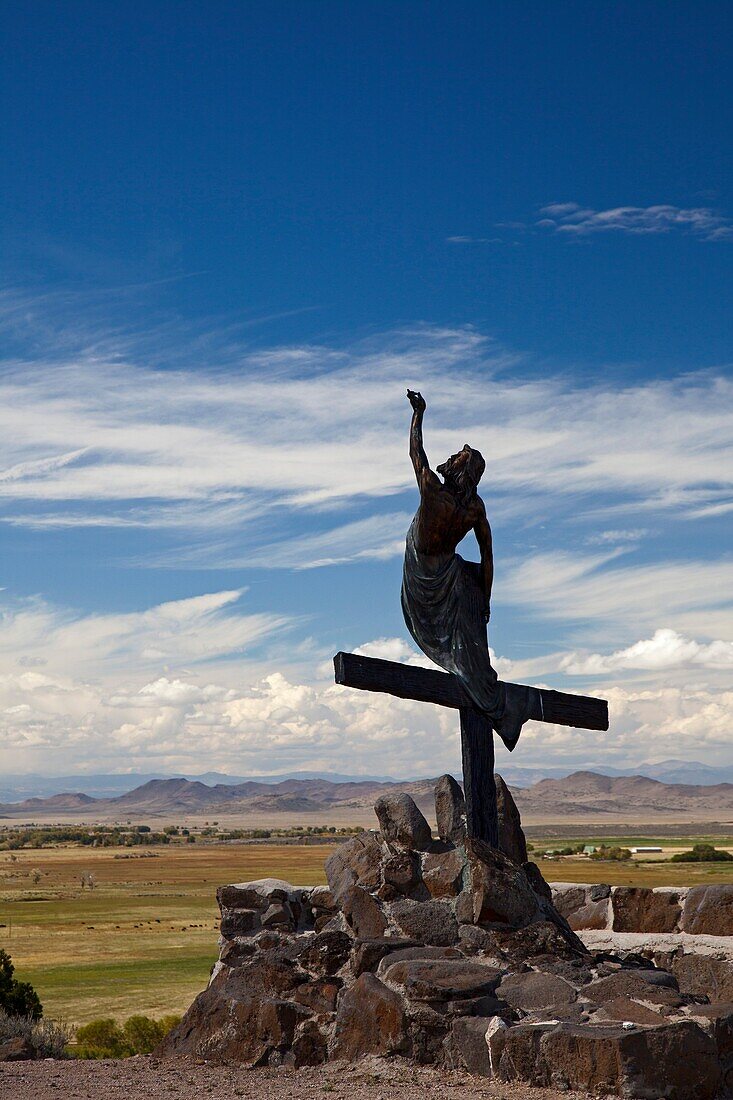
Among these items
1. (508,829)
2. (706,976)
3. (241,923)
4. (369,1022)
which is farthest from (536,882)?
(241,923)

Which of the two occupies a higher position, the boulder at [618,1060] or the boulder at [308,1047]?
the boulder at [618,1060]

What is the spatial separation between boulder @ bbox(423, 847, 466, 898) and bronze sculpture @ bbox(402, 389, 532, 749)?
1129 mm

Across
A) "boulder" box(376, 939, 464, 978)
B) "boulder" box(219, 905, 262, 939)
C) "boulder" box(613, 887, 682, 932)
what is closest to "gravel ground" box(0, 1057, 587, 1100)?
"boulder" box(376, 939, 464, 978)

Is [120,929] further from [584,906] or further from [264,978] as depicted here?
[264,978]

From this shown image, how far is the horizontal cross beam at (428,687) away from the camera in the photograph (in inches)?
336

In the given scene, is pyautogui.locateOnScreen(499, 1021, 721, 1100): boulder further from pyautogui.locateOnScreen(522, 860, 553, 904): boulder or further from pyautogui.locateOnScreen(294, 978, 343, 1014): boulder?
pyautogui.locateOnScreen(522, 860, 553, 904): boulder

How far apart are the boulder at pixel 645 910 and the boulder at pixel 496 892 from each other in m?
1.58

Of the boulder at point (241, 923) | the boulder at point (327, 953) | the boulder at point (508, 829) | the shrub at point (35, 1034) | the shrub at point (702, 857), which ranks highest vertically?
the boulder at point (508, 829)

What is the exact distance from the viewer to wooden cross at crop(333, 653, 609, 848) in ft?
28.1

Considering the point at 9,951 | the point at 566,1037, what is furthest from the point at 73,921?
the point at 566,1037

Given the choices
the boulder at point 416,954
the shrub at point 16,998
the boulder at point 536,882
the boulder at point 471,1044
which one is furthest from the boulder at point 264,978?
the shrub at point 16,998

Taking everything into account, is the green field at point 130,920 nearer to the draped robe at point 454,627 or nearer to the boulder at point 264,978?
the boulder at point 264,978

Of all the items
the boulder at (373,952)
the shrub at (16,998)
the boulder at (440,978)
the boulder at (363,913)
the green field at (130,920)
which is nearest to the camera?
the boulder at (440,978)

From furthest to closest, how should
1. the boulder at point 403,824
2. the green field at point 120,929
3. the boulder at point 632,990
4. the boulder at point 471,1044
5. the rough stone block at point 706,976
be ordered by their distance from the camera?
the green field at point 120,929 → the boulder at point 403,824 → the rough stone block at point 706,976 → the boulder at point 632,990 → the boulder at point 471,1044
